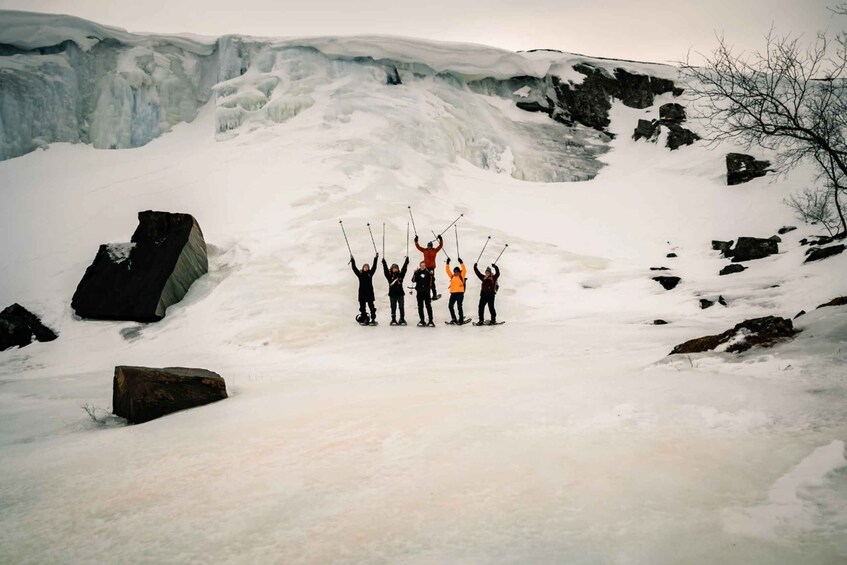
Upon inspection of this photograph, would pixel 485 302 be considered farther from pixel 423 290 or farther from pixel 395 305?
pixel 395 305

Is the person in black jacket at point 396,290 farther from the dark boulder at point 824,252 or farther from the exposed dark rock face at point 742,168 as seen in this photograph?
the exposed dark rock face at point 742,168

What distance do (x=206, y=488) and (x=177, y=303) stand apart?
12.1m

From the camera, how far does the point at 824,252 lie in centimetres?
1498

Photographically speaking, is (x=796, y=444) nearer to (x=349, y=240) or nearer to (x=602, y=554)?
(x=602, y=554)

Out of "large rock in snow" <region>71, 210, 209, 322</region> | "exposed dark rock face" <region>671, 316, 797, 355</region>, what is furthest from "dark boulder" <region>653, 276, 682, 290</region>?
"large rock in snow" <region>71, 210, 209, 322</region>

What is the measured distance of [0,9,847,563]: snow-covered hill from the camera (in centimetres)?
317

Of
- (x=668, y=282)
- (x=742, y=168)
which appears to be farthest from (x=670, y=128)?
(x=668, y=282)

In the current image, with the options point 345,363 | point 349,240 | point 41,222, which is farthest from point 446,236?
point 41,222

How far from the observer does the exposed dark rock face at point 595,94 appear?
38281 mm

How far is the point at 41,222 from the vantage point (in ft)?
65.5

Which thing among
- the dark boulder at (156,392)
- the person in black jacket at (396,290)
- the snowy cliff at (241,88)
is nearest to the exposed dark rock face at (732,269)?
the person in black jacket at (396,290)

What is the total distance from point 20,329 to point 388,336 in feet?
30.3

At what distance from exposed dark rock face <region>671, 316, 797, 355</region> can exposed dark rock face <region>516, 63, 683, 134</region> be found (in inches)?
1314

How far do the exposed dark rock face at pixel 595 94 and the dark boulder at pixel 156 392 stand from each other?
3451 centimetres
